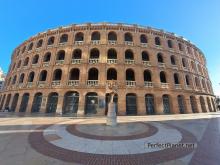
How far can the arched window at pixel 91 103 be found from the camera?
62.7 feet

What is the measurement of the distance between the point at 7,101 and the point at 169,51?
114 feet

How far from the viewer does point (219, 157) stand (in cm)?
484

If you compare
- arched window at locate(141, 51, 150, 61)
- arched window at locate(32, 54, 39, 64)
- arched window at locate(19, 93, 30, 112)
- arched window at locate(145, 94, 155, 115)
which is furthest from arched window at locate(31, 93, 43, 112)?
arched window at locate(141, 51, 150, 61)

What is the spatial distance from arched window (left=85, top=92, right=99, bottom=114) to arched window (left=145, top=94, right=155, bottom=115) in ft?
27.5

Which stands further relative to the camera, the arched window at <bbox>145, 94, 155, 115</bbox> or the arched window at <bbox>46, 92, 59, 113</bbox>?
the arched window at <bbox>46, 92, 59, 113</bbox>

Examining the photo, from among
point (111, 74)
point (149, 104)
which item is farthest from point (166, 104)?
point (111, 74)

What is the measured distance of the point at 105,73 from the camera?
19.6 metres

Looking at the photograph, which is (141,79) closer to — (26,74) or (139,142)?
(139,142)

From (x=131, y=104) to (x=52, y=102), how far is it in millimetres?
13328

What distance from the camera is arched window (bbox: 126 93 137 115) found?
63.7 ft

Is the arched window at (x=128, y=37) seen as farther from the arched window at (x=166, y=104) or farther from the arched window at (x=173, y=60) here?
the arched window at (x=166, y=104)

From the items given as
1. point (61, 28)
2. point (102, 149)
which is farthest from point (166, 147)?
point (61, 28)

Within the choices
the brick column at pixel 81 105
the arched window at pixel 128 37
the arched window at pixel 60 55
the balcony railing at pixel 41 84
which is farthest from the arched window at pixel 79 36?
the brick column at pixel 81 105

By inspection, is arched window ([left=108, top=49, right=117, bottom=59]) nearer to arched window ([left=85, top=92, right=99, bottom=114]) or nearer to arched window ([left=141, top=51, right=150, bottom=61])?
arched window ([left=141, top=51, right=150, bottom=61])
